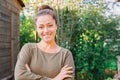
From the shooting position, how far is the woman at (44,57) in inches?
94.0

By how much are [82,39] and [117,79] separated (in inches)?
179

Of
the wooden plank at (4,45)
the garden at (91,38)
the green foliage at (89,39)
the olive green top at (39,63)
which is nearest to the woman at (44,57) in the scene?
the olive green top at (39,63)

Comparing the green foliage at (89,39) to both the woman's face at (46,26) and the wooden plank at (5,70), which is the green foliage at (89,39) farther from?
the woman's face at (46,26)

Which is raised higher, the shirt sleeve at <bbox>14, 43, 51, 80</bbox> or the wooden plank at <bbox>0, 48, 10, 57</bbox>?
the shirt sleeve at <bbox>14, 43, 51, 80</bbox>

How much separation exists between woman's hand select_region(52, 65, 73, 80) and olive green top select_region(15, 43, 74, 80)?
0.08ft

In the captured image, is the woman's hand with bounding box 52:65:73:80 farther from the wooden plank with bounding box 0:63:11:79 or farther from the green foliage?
the green foliage

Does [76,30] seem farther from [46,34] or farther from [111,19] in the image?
[46,34]

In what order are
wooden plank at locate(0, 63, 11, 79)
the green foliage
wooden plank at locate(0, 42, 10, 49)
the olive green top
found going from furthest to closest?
1. the green foliage
2. wooden plank at locate(0, 63, 11, 79)
3. wooden plank at locate(0, 42, 10, 49)
4. the olive green top

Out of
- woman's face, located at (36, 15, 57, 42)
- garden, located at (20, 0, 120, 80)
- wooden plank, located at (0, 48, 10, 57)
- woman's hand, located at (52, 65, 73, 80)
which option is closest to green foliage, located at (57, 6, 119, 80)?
garden, located at (20, 0, 120, 80)

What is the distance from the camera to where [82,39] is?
11.9 m

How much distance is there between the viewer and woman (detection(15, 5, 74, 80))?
2.39 meters

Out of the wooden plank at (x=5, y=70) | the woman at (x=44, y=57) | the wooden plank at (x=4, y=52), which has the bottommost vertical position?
the wooden plank at (x=5, y=70)

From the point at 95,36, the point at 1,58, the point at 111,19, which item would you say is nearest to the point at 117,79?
the point at 1,58

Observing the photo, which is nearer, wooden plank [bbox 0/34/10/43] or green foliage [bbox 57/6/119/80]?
wooden plank [bbox 0/34/10/43]
